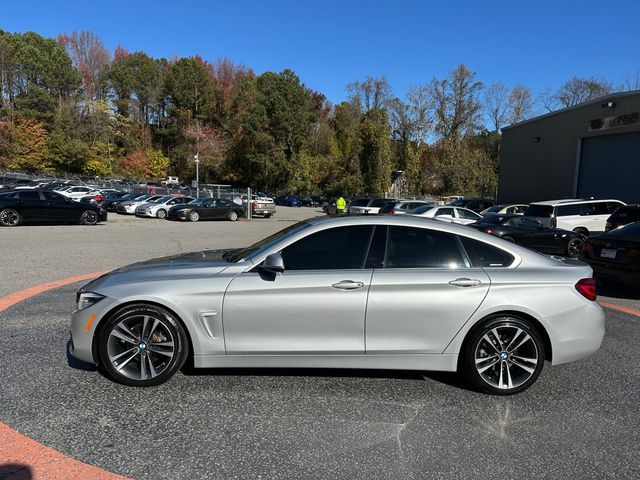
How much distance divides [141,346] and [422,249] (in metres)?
2.47

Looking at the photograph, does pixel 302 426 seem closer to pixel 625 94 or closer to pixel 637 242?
pixel 637 242

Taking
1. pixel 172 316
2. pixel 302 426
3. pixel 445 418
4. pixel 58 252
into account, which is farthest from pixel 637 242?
pixel 58 252

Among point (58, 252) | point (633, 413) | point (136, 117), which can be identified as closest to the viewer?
point (633, 413)

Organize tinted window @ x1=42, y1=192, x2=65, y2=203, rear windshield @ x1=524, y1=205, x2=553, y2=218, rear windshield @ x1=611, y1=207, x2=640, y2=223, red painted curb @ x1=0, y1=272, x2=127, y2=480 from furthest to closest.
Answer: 1. tinted window @ x1=42, y1=192, x2=65, y2=203
2. rear windshield @ x1=524, y1=205, x2=553, y2=218
3. rear windshield @ x1=611, y1=207, x2=640, y2=223
4. red painted curb @ x1=0, y1=272, x2=127, y2=480

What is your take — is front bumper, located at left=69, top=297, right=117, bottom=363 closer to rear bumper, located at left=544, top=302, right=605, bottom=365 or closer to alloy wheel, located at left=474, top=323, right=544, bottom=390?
alloy wheel, located at left=474, top=323, right=544, bottom=390

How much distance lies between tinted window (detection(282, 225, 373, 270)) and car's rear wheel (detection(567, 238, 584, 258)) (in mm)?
10877

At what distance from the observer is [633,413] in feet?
11.7

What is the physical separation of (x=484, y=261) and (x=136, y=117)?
3174 inches

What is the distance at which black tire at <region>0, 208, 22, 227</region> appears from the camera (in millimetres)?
17719

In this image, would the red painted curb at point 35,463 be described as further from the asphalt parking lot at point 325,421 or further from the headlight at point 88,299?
the headlight at point 88,299

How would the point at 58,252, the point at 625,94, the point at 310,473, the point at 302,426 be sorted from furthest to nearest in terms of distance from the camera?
the point at 625,94
the point at 58,252
the point at 302,426
the point at 310,473

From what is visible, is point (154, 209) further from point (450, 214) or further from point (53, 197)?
point (450, 214)

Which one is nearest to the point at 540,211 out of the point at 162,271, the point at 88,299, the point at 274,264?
the point at 274,264

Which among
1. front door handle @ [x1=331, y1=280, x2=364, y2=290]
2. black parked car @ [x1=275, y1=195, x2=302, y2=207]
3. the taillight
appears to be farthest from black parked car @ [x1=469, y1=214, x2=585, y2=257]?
black parked car @ [x1=275, y1=195, x2=302, y2=207]
